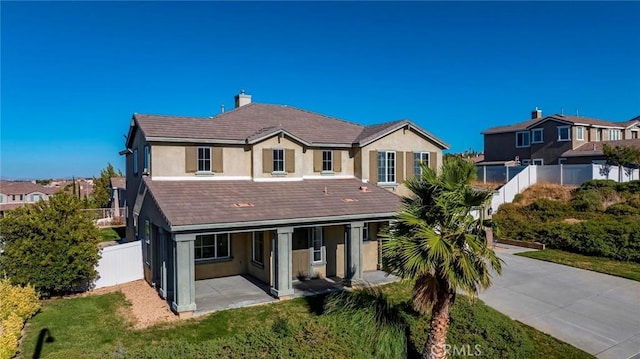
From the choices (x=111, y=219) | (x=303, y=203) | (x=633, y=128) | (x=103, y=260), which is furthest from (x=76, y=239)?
(x=633, y=128)

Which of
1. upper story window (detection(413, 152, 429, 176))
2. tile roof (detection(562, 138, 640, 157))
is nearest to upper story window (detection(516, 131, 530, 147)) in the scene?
tile roof (detection(562, 138, 640, 157))

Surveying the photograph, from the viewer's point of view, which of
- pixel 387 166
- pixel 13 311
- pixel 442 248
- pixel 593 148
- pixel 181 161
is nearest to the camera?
pixel 442 248

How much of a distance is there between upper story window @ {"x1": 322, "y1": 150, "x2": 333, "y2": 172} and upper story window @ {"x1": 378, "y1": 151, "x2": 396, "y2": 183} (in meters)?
2.46

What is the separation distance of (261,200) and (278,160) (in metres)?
3.28

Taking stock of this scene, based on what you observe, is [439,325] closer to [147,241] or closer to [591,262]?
[147,241]

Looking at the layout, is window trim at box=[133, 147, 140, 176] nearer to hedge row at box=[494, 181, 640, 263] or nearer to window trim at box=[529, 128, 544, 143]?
hedge row at box=[494, 181, 640, 263]

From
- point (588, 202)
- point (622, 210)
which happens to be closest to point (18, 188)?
point (588, 202)

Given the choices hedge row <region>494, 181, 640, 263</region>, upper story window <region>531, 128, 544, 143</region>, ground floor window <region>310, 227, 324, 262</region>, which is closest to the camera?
ground floor window <region>310, 227, 324, 262</region>

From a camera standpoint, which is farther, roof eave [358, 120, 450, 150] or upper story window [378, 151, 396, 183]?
upper story window [378, 151, 396, 183]

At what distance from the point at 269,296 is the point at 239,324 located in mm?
2537

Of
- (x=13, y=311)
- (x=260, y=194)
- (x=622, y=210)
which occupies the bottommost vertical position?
(x=13, y=311)

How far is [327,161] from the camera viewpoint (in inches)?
789

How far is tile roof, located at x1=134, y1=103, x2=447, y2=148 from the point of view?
56.2ft

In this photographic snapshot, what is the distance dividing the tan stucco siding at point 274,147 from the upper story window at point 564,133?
29947mm
